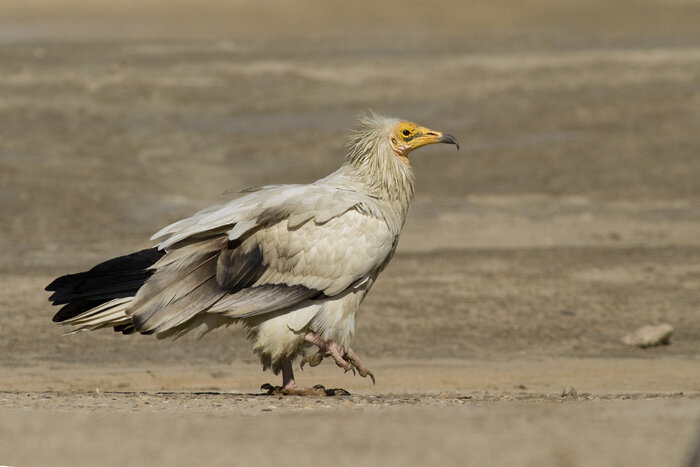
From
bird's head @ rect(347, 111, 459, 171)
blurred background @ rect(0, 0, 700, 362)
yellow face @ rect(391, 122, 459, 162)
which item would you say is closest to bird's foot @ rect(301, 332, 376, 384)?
bird's head @ rect(347, 111, 459, 171)

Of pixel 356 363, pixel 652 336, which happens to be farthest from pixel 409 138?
pixel 652 336

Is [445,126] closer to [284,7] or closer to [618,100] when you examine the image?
[618,100]

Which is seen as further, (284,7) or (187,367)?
(284,7)

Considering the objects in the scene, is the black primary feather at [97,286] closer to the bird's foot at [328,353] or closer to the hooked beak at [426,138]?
the bird's foot at [328,353]

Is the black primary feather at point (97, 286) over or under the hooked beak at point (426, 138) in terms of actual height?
under

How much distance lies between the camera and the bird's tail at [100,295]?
25.3ft

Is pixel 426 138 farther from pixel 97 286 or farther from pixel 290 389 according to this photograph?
pixel 97 286

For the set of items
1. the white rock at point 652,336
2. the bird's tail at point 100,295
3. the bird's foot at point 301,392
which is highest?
the bird's tail at point 100,295

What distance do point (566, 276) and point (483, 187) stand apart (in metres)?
4.43

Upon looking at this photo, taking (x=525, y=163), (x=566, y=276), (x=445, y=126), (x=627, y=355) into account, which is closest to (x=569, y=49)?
(x=445, y=126)

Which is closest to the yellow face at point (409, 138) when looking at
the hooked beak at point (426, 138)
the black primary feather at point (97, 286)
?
the hooked beak at point (426, 138)

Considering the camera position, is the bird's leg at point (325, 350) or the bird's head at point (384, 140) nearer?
the bird's leg at point (325, 350)

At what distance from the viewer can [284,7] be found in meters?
39.1

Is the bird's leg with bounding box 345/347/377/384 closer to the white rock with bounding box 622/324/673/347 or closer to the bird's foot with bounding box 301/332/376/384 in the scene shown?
the bird's foot with bounding box 301/332/376/384
